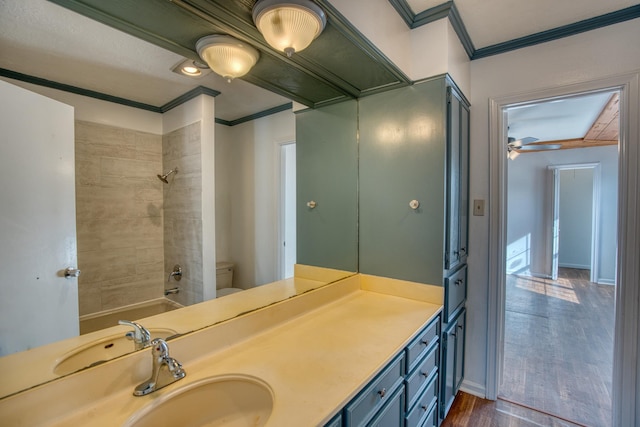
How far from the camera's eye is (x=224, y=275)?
3.85 ft

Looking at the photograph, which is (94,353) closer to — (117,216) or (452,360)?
(117,216)

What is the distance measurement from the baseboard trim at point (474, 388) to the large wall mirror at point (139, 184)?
67.9 inches

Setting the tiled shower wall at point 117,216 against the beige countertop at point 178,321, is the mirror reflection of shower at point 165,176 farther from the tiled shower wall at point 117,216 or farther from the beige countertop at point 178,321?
the beige countertop at point 178,321

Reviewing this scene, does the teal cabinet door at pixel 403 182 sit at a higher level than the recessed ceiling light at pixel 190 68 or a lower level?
lower

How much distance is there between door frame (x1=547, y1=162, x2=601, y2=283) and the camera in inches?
189

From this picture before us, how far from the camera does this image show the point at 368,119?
188 cm

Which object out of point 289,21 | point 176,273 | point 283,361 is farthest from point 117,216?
point 289,21

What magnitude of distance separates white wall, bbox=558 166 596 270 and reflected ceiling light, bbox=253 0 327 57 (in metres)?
6.93

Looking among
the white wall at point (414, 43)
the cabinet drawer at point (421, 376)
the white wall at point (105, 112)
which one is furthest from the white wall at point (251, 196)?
the cabinet drawer at point (421, 376)

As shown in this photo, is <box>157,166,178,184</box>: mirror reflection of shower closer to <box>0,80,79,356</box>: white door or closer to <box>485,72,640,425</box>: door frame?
<box>0,80,79,356</box>: white door

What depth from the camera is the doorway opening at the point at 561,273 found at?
2.08m

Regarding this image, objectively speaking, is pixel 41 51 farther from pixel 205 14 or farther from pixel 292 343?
pixel 292 343

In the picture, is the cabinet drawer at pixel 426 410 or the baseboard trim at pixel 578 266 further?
the baseboard trim at pixel 578 266

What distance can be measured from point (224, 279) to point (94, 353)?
454 millimetres
